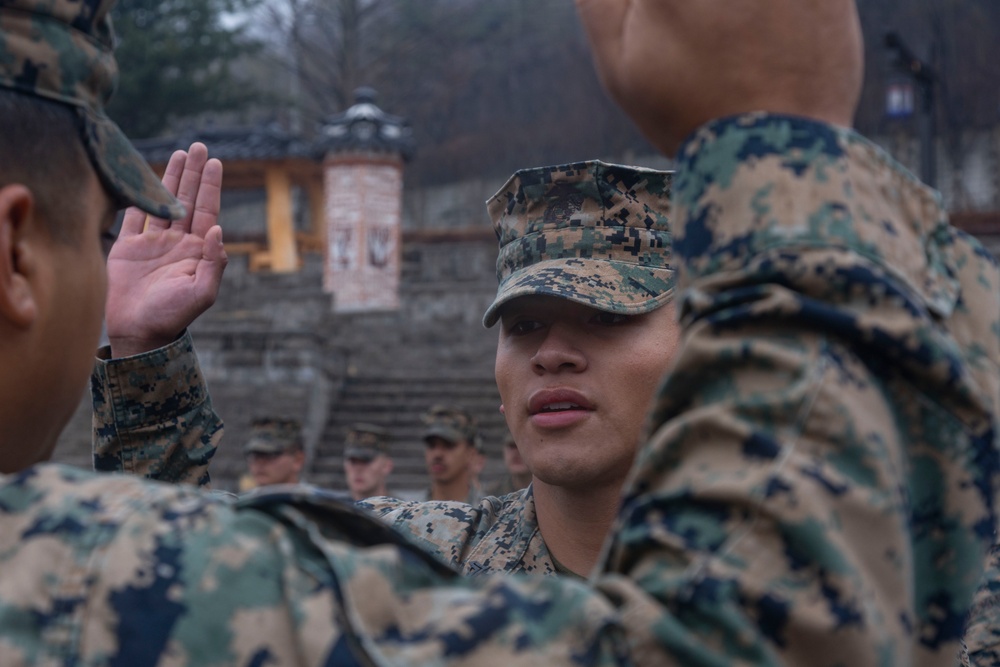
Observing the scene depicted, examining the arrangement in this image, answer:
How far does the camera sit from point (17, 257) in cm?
125

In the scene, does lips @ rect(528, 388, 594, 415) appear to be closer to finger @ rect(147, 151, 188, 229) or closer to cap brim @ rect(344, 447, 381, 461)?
finger @ rect(147, 151, 188, 229)

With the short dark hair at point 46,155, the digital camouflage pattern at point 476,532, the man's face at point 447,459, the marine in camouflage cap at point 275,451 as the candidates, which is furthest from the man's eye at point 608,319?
the marine in camouflage cap at point 275,451

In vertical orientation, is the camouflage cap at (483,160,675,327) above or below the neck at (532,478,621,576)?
above

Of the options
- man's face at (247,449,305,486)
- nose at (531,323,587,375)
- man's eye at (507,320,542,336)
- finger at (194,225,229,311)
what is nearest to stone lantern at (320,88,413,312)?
man's face at (247,449,305,486)

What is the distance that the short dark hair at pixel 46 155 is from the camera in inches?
49.3

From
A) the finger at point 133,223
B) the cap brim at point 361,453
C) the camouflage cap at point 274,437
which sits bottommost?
the cap brim at point 361,453

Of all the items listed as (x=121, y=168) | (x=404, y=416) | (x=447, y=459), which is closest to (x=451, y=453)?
(x=447, y=459)

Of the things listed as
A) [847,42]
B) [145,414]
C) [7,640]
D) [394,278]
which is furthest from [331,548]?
[394,278]

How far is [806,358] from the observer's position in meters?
1.11

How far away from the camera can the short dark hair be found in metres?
1.25

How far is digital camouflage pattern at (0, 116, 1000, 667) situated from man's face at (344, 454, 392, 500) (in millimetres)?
7849

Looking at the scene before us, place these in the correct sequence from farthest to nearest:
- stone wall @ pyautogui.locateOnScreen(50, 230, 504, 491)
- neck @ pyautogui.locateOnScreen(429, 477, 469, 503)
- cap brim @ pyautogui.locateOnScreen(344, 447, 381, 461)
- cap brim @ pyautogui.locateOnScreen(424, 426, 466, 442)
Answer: stone wall @ pyautogui.locateOnScreen(50, 230, 504, 491) < cap brim @ pyautogui.locateOnScreen(344, 447, 381, 461) < cap brim @ pyautogui.locateOnScreen(424, 426, 466, 442) < neck @ pyautogui.locateOnScreen(429, 477, 469, 503)

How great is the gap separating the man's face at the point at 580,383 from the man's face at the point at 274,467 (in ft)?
20.9

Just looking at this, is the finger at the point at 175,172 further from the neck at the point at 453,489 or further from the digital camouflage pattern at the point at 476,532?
the neck at the point at 453,489
